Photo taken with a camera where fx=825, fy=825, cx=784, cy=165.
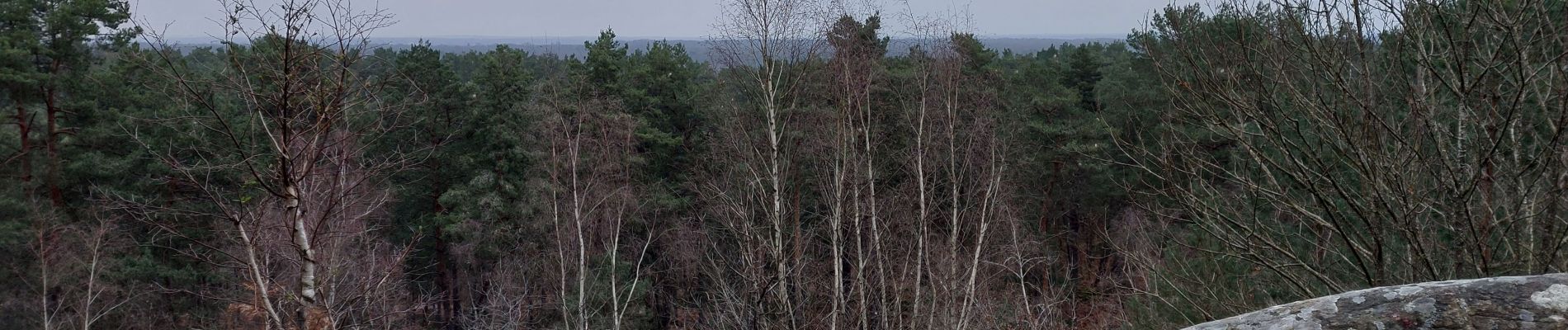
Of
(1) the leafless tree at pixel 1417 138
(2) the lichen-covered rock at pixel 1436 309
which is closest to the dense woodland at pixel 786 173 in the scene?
(1) the leafless tree at pixel 1417 138

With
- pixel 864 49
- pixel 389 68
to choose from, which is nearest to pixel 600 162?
pixel 864 49

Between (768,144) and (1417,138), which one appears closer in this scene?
(1417,138)

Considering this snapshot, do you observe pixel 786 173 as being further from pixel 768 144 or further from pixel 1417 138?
pixel 1417 138

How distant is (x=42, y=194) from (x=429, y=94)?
25.8 feet

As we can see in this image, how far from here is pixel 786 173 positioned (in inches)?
374

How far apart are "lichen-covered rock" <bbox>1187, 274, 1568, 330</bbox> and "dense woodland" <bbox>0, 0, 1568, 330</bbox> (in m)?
2.23

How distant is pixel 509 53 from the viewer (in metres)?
21.7

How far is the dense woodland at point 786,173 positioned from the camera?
4.35 metres

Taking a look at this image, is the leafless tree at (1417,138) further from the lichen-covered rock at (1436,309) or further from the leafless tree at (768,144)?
the leafless tree at (768,144)

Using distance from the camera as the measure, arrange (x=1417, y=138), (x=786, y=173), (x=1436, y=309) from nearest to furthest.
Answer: (x=1436, y=309)
(x=1417, y=138)
(x=786, y=173)

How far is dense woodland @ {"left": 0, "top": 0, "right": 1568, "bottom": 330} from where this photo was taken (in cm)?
435

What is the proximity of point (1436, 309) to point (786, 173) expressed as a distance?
7.71 metres

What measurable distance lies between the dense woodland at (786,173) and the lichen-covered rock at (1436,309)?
2.23 m

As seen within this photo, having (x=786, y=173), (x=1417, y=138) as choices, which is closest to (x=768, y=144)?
(x=786, y=173)
